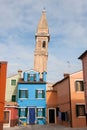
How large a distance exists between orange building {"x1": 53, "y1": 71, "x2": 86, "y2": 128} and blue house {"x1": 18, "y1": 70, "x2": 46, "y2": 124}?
13.1ft

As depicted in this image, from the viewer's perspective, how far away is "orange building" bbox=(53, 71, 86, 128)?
26.4m

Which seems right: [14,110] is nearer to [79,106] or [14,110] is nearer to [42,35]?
[79,106]

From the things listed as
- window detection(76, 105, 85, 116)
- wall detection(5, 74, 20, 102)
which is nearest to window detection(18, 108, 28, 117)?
wall detection(5, 74, 20, 102)

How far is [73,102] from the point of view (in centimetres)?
2716

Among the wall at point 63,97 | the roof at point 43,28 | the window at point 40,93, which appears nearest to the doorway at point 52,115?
the wall at point 63,97

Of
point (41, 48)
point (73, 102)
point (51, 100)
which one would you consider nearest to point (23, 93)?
point (51, 100)

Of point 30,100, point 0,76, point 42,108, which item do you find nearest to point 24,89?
point 30,100

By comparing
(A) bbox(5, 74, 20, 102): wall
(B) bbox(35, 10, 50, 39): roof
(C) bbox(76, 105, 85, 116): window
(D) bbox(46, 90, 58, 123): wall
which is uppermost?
(B) bbox(35, 10, 50, 39): roof

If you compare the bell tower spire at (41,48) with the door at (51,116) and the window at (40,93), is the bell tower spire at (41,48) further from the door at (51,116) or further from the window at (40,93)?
the door at (51,116)

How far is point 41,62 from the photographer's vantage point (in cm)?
6644

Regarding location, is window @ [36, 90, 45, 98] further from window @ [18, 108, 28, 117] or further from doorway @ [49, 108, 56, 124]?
window @ [18, 108, 28, 117]

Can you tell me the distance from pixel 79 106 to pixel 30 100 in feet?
28.2

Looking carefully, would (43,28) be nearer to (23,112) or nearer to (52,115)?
(52,115)

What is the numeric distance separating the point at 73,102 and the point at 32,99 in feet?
25.6
